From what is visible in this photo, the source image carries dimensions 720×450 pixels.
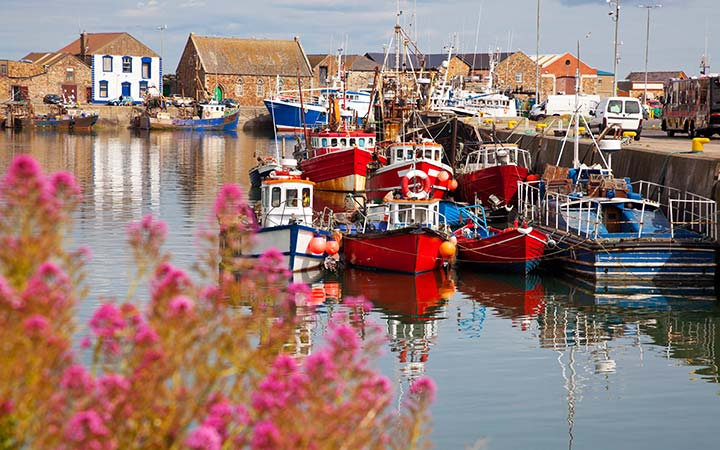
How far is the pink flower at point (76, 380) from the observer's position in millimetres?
4598

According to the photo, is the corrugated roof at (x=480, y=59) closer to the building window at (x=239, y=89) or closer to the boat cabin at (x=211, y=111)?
the building window at (x=239, y=89)

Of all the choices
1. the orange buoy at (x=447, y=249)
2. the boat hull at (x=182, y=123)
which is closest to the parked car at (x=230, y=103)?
the boat hull at (x=182, y=123)

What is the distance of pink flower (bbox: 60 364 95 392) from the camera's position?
4598mm

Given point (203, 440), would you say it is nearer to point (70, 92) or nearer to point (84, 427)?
point (84, 427)

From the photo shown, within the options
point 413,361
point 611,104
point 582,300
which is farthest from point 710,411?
point 611,104

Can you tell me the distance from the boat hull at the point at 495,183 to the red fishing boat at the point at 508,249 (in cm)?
793

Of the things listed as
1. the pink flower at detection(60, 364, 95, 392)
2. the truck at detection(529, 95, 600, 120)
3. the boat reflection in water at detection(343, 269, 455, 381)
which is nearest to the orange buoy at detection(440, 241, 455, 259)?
the boat reflection in water at detection(343, 269, 455, 381)

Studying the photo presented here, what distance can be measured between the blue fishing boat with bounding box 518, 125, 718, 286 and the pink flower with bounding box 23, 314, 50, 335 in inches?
726

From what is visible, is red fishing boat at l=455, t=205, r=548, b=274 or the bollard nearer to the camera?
red fishing boat at l=455, t=205, r=548, b=274

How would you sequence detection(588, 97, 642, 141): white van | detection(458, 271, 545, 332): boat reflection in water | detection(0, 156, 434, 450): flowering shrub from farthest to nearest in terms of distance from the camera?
detection(588, 97, 642, 141): white van → detection(458, 271, 545, 332): boat reflection in water → detection(0, 156, 434, 450): flowering shrub

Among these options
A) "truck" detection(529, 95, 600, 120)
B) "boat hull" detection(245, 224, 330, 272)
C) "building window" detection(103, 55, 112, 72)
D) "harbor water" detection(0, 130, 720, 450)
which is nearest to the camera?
"harbor water" detection(0, 130, 720, 450)

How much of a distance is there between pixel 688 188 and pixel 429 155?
11.6 m

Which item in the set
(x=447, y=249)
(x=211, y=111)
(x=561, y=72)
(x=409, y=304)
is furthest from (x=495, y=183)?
(x=561, y=72)

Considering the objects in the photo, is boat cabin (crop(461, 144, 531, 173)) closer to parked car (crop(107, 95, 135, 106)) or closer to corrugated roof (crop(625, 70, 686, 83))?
parked car (crop(107, 95, 135, 106))
